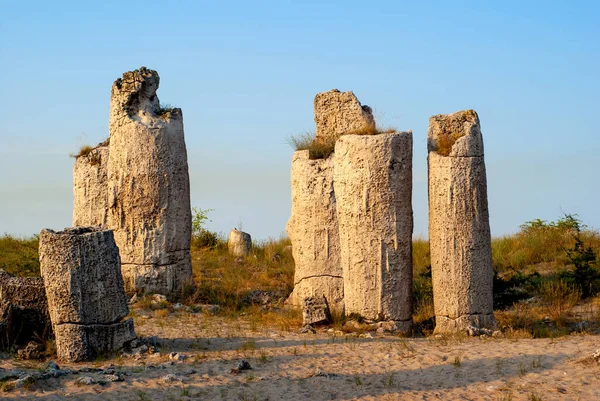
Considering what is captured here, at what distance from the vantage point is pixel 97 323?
1117cm

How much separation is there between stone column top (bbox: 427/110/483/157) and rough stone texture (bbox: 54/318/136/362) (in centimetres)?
506

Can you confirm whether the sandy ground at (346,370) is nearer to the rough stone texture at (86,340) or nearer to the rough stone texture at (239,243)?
the rough stone texture at (86,340)

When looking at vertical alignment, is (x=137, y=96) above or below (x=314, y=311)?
above

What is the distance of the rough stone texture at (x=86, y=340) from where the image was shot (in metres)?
11.1

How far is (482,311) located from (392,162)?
7.96 feet

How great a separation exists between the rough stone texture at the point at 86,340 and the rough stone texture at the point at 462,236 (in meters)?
4.51

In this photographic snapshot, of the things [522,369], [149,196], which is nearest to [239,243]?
[149,196]

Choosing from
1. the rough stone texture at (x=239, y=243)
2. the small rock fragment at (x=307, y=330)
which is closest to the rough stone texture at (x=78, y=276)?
the small rock fragment at (x=307, y=330)

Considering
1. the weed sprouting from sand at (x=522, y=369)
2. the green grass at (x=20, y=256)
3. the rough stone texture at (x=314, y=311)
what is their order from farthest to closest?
the green grass at (x=20, y=256) < the rough stone texture at (x=314, y=311) < the weed sprouting from sand at (x=522, y=369)

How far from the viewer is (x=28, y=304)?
11930mm

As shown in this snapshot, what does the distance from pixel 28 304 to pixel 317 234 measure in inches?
185

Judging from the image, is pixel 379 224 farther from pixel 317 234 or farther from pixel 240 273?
pixel 240 273

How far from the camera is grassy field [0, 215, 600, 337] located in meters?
14.4

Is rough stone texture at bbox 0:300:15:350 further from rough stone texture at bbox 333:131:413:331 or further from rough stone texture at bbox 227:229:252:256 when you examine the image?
rough stone texture at bbox 227:229:252:256
